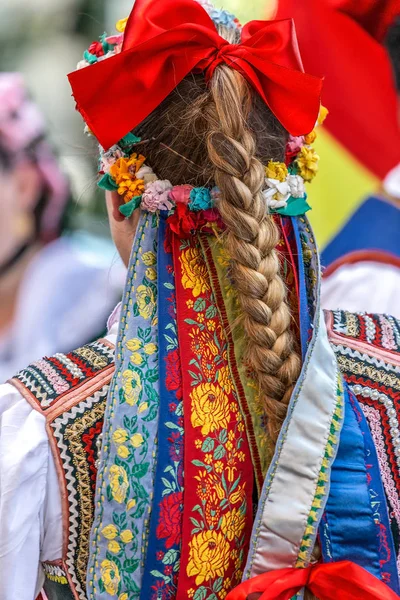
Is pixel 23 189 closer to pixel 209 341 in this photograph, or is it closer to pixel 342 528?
pixel 209 341

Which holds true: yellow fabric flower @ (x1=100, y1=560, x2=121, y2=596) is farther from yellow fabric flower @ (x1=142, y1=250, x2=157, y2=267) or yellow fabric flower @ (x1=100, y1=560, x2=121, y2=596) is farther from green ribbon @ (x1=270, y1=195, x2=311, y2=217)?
green ribbon @ (x1=270, y1=195, x2=311, y2=217)

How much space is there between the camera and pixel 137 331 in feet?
2.62

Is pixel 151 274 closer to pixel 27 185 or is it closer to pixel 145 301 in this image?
pixel 145 301

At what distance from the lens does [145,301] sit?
817mm

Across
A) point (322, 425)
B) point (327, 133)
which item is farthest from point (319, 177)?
point (322, 425)

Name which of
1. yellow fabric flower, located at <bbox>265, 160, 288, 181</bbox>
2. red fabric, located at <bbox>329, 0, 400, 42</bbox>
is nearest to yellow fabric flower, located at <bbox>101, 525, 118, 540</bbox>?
yellow fabric flower, located at <bbox>265, 160, 288, 181</bbox>

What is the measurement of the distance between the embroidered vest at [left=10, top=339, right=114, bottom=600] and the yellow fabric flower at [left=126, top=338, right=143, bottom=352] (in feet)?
0.14

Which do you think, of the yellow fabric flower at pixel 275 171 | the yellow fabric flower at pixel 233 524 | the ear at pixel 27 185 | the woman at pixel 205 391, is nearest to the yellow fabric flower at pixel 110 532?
the woman at pixel 205 391

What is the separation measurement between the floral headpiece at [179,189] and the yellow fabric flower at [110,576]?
1.33 feet

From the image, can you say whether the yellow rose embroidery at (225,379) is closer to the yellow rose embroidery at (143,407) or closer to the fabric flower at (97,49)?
the yellow rose embroidery at (143,407)

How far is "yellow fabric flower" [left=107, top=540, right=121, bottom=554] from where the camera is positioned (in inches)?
29.2

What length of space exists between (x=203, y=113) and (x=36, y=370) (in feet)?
1.24

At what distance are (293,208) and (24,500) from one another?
0.49 meters

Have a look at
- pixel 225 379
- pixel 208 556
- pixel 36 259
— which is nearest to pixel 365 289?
pixel 225 379
